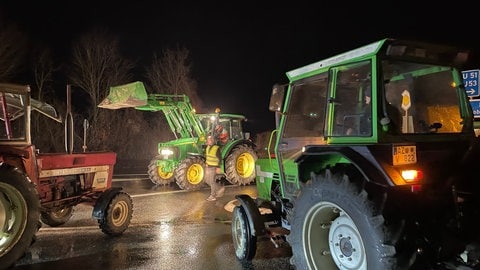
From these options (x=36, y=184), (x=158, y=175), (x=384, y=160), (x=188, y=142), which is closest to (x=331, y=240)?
(x=384, y=160)

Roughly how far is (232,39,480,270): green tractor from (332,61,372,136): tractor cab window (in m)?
0.01

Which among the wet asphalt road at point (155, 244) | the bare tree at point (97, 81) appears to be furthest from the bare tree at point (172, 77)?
the wet asphalt road at point (155, 244)

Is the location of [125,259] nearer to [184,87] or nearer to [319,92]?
[319,92]

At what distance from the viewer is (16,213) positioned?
5797mm

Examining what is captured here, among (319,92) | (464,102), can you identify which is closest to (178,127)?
(319,92)

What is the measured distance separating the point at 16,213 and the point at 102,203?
1.89 metres

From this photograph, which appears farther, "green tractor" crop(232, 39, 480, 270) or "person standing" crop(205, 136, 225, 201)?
"person standing" crop(205, 136, 225, 201)

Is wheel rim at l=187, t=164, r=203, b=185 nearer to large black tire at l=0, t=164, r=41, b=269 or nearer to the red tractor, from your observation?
the red tractor

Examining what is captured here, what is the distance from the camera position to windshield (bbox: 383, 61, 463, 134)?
4254 mm

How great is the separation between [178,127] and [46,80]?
1270 cm

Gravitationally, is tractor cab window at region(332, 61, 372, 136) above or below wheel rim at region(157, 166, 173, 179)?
above

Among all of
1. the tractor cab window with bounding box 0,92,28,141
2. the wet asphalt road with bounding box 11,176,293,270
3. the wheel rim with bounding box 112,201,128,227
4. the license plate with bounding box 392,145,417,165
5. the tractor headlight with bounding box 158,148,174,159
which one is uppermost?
the tractor cab window with bounding box 0,92,28,141

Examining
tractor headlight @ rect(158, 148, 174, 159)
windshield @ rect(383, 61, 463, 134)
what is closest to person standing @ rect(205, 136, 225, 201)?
tractor headlight @ rect(158, 148, 174, 159)

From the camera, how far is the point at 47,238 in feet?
24.9
